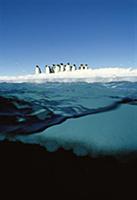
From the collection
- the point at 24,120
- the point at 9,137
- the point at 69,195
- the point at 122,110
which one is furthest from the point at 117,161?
the point at 122,110

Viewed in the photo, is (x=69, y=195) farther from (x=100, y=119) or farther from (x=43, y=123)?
(x=100, y=119)

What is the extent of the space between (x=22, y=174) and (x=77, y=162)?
1323 millimetres

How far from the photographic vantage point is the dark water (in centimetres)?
577

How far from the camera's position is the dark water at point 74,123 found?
577cm

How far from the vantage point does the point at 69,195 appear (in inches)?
143

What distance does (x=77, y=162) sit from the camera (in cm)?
466

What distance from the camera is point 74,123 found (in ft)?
23.1

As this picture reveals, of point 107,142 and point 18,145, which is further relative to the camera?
point 107,142

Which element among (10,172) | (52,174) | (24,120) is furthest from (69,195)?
(24,120)

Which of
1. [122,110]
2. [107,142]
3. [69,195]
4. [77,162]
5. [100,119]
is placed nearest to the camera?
[69,195]

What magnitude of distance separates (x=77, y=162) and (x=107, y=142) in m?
1.51

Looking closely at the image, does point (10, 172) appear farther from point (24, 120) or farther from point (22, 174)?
point (24, 120)

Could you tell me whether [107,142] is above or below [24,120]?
below

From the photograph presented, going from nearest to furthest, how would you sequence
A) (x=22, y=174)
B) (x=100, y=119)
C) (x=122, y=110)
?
1. (x=22, y=174)
2. (x=100, y=119)
3. (x=122, y=110)
